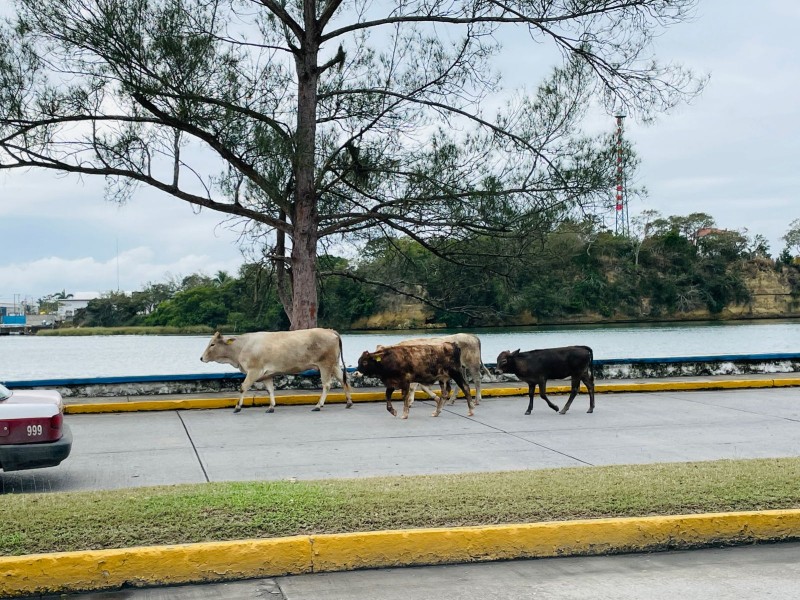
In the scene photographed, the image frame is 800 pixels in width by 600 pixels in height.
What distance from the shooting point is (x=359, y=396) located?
16938 mm

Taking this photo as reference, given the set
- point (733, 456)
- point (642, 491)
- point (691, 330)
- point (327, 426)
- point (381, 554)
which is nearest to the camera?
point (381, 554)

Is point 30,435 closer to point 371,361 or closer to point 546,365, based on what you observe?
point 371,361

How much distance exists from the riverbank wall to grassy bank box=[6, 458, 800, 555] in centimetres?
930

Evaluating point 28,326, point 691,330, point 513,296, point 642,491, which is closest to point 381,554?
point 642,491

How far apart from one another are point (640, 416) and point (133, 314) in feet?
150

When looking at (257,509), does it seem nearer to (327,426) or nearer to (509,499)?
(509,499)

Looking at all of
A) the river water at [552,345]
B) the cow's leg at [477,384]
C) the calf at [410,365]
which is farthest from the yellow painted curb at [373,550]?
the river water at [552,345]

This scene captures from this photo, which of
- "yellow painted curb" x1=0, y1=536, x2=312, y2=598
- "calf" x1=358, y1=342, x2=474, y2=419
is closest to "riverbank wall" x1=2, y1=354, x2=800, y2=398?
"calf" x1=358, y1=342, x2=474, y2=419

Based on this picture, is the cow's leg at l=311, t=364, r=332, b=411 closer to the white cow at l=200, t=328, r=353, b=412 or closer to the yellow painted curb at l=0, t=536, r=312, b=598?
the white cow at l=200, t=328, r=353, b=412

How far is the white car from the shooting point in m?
8.61

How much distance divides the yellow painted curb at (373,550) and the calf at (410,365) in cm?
762

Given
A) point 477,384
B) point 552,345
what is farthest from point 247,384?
point 552,345

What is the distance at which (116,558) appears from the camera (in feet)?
19.7

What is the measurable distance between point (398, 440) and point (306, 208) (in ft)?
24.1
